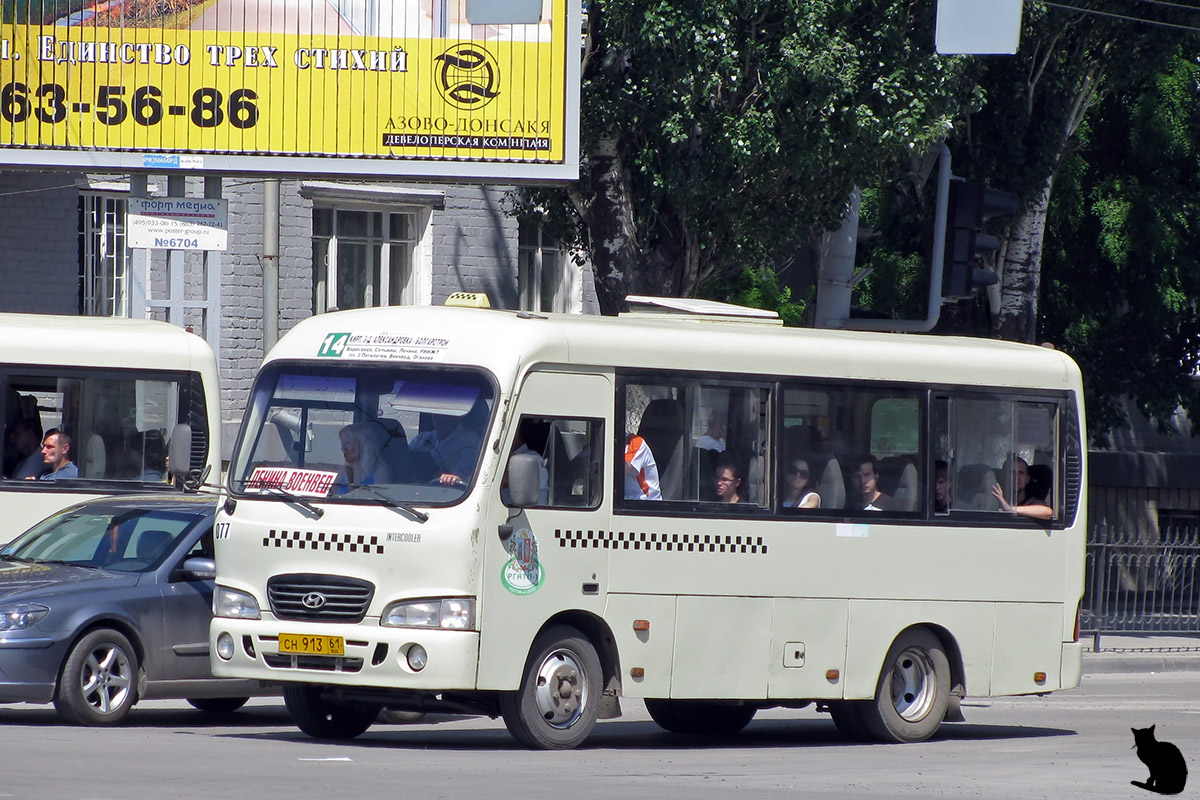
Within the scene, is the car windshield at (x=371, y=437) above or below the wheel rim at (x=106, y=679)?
above

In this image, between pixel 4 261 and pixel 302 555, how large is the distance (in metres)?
12.6

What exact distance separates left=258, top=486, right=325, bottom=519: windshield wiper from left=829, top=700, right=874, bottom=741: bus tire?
12.3 feet

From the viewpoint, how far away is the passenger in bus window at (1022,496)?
43.4 ft

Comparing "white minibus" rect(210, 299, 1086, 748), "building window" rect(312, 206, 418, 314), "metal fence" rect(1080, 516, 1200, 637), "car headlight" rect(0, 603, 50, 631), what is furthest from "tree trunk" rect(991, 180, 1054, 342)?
"car headlight" rect(0, 603, 50, 631)

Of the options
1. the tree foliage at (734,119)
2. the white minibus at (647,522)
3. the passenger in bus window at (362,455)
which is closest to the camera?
the white minibus at (647,522)

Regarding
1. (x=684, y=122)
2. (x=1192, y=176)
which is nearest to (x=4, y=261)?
(x=684, y=122)

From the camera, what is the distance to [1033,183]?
22156 mm

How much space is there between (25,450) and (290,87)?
5.28 m

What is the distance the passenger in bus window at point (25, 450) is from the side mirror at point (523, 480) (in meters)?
6.22

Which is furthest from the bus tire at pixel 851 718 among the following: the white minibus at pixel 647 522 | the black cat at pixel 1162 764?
the black cat at pixel 1162 764

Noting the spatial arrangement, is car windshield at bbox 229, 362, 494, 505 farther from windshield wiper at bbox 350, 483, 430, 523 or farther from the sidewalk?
the sidewalk

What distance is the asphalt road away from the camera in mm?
9078

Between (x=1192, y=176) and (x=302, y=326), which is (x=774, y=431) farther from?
(x=1192, y=176)

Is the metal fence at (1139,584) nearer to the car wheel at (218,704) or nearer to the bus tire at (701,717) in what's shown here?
the bus tire at (701,717)
